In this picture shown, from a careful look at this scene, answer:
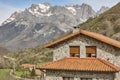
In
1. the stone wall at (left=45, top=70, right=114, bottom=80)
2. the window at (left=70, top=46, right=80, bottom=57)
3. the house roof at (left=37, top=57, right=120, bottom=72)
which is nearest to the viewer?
the house roof at (left=37, top=57, right=120, bottom=72)

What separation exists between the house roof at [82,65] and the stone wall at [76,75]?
664mm

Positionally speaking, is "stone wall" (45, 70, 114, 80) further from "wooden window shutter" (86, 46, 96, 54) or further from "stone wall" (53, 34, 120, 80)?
"wooden window shutter" (86, 46, 96, 54)

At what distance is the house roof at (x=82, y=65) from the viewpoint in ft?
119

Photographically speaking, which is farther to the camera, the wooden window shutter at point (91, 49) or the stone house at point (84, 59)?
the wooden window shutter at point (91, 49)

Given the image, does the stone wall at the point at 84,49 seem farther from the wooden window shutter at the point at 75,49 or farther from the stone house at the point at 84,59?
the wooden window shutter at the point at 75,49

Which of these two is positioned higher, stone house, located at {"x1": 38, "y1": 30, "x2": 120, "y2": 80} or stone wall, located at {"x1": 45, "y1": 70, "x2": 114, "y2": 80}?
stone house, located at {"x1": 38, "y1": 30, "x2": 120, "y2": 80}

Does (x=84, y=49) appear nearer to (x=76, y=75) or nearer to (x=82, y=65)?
(x=82, y=65)

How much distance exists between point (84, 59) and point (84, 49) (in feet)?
4.13

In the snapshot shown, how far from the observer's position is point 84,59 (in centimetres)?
3922

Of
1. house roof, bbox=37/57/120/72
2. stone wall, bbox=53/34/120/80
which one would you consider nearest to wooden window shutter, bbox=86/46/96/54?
stone wall, bbox=53/34/120/80

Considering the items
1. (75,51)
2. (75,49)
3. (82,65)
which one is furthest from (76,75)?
(75,49)

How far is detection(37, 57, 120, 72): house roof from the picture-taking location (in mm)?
36219

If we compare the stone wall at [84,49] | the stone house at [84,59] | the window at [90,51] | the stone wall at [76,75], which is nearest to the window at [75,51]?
the stone house at [84,59]

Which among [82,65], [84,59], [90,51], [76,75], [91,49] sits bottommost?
[76,75]
